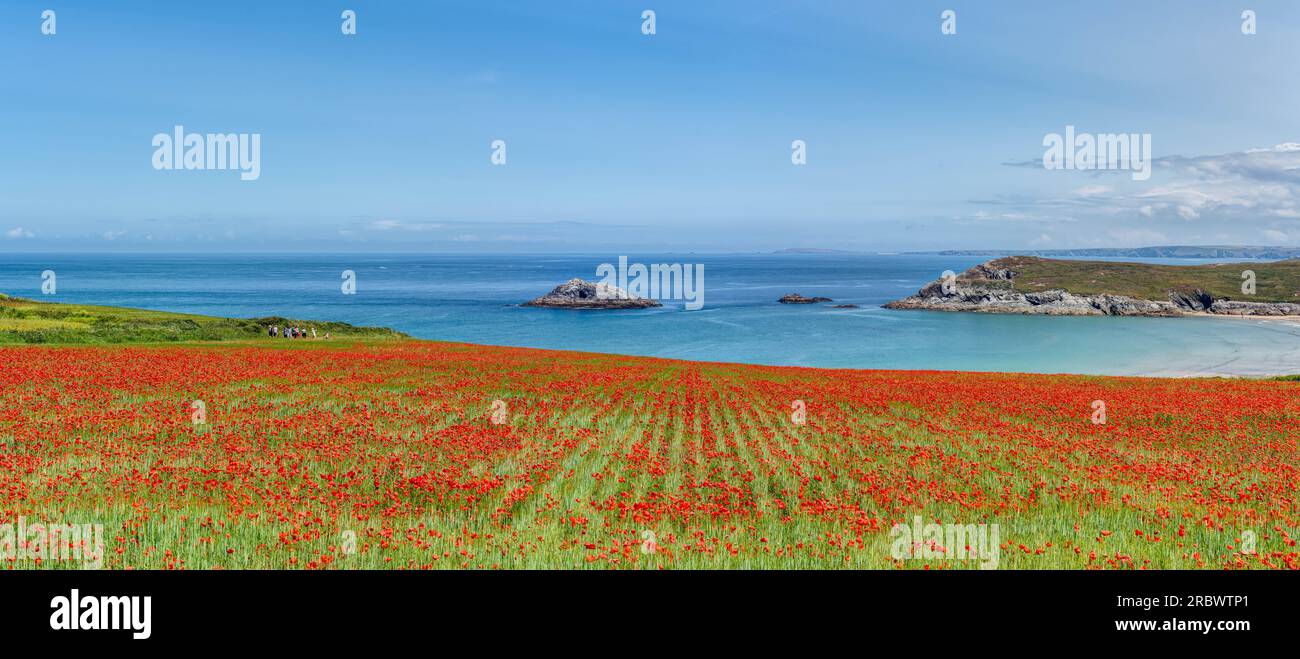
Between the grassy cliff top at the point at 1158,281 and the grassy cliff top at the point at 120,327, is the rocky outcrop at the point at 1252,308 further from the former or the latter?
the grassy cliff top at the point at 120,327

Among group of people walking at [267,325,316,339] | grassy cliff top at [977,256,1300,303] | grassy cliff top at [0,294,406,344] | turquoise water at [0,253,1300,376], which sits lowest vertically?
turquoise water at [0,253,1300,376]

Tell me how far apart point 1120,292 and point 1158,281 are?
56.2ft

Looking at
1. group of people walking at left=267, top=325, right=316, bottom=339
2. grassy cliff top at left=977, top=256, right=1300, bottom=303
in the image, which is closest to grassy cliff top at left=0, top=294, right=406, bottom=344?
group of people walking at left=267, top=325, right=316, bottom=339

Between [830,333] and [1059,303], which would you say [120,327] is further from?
[1059,303]

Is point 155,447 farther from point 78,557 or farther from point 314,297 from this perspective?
point 314,297

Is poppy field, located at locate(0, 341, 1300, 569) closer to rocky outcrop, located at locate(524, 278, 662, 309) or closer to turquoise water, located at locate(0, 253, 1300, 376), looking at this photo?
turquoise water, located at locate(0, 253, 1300, 376)

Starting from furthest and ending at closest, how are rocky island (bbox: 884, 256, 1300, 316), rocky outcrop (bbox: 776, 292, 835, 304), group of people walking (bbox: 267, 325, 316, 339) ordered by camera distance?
rocky outcrop (bbox: 776, 292, 835, 304), rocky island (bbox: 884, 256, 1300, 316), group of people walking (bbox: 267, 325, 316, 339)

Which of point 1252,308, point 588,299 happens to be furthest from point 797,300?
point 1252,308

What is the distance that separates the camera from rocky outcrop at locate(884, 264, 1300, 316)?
15300 cm

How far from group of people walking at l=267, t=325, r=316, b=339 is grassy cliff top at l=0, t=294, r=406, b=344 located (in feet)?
2.48

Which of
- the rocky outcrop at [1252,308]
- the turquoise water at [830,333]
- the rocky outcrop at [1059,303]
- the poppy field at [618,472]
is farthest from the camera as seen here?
the rocky outcrop at [1059,303]

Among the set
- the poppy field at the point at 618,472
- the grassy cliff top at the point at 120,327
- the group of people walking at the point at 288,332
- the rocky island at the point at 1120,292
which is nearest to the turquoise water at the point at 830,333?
the rocky island at the point at 1120,292

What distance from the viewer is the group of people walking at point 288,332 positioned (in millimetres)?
61500

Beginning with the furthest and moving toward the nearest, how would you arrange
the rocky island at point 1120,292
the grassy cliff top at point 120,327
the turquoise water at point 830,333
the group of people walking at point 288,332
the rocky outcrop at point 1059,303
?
the rocky island at point 1120,292, the rocky outcrop at point 1059,303, the turquoise water at point 830,333, the group of people walking at point 288,332, the grassy cliff top at point 120,327
